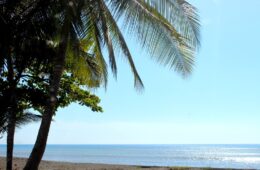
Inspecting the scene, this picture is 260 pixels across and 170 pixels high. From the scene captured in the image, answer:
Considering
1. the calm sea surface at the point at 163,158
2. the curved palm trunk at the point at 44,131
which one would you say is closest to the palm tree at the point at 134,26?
the curved palm trunk at the point at 44,131

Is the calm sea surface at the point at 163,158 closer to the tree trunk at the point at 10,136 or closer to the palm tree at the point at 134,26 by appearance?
the tree trunk at the point at 10,136

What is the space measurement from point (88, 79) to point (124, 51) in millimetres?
2835

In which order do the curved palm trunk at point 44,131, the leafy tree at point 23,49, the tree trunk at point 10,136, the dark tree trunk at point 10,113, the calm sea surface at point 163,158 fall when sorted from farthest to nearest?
the calm sea surface at point 163,158, the tree trunk at point 10,136, the dark tree trunk at point 10,113, the leafy tree at point 23,49, the curved palm trunk at point 44,131

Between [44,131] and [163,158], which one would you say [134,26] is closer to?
[44,131]

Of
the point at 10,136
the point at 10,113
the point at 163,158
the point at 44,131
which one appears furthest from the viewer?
the point at 163,158

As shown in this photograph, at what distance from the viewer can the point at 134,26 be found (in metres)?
9.79

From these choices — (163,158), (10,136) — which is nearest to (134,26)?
(10,136)

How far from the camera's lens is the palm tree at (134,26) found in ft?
30.5

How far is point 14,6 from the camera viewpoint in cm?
1057

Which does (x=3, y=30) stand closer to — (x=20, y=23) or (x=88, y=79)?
(x=20, y=23)

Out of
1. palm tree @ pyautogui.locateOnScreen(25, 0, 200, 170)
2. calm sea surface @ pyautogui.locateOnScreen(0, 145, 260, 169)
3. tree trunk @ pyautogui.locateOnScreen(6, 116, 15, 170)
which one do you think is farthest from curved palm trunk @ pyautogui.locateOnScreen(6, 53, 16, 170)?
calm sea surface @ pyautogui.locateOnScreen(0, 145, 260, 169)

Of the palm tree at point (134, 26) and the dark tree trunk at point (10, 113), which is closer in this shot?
the palm tree at point (134, 26)

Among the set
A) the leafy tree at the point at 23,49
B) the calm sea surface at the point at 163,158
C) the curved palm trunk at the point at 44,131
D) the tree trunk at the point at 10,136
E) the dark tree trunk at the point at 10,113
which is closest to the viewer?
the curved palm trunk at the point at 44,131

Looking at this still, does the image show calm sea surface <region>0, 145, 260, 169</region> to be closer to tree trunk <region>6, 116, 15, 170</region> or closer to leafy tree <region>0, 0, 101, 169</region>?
leafy tree <region>0, 0, 101, 169</region>
